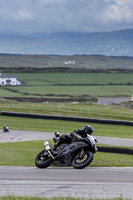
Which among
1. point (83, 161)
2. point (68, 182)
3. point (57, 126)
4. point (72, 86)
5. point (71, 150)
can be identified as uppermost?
point (71, 150)

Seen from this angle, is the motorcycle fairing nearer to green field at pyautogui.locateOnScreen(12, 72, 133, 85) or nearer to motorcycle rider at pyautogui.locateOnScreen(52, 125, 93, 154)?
motorcycle rider at pyautogui.locateOnScreen(52, 125, 93, 154)

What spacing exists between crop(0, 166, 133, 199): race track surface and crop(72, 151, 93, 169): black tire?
163 millimetres

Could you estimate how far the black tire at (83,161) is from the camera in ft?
48.9

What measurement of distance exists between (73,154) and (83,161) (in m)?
0.43

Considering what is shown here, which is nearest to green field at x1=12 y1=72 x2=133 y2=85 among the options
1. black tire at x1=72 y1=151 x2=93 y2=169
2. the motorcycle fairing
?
the motorcycle fairing

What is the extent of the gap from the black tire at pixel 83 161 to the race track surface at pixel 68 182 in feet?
0.53

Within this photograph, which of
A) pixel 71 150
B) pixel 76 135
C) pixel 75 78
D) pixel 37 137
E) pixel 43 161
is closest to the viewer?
pixel 71 150

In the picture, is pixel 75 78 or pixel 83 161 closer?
pixel 83 161

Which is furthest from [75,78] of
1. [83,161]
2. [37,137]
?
[83,161]

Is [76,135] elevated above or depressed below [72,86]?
above

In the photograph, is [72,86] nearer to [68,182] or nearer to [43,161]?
[43,161]

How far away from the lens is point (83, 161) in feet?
49.3

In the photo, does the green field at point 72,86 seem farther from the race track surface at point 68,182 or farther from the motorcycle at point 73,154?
the race track surface at point 68,182

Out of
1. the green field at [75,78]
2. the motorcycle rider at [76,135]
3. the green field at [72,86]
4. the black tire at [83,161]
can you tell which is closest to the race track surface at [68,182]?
the black tire at [83,161]
